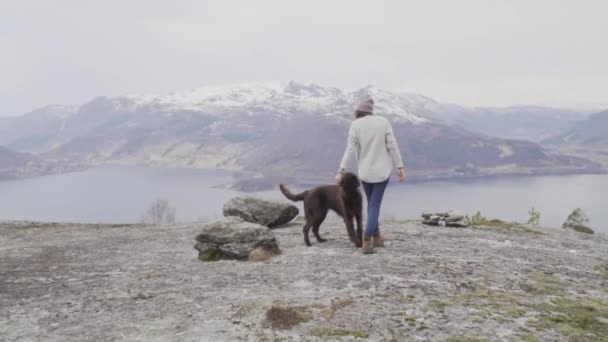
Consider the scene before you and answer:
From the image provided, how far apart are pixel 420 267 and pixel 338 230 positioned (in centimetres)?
613

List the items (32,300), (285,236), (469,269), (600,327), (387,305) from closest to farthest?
(600,327), (387,305), (32,300), (469,269), (285,236)

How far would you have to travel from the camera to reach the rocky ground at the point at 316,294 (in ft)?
19.7

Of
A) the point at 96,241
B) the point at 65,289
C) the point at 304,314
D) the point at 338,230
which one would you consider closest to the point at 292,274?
the point at 304,314

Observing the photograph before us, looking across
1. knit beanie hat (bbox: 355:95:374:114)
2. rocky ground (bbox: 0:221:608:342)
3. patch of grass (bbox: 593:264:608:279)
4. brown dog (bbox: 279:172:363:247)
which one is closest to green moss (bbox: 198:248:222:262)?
rocky ground (bbox: 0:221:608:342)

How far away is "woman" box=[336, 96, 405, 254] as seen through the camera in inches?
394

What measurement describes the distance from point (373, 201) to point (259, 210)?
24.8ft

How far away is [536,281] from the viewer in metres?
8.56

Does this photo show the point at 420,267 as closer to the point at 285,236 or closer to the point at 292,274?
the point at 292,274

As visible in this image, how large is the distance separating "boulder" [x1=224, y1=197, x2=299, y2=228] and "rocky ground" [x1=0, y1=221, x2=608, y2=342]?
3.80 metres

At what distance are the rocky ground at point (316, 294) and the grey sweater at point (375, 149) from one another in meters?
1.98

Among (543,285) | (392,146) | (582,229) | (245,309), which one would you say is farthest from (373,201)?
(582,229)

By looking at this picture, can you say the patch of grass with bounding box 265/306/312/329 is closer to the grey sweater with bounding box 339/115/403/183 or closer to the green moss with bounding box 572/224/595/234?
the grey sweater with bounding box 339/115/403/183

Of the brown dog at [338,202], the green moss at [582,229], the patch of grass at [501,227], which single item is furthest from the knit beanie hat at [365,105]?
the green moss at [582,229]

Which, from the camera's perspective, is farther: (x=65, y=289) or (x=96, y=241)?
(x=96, y=241)
